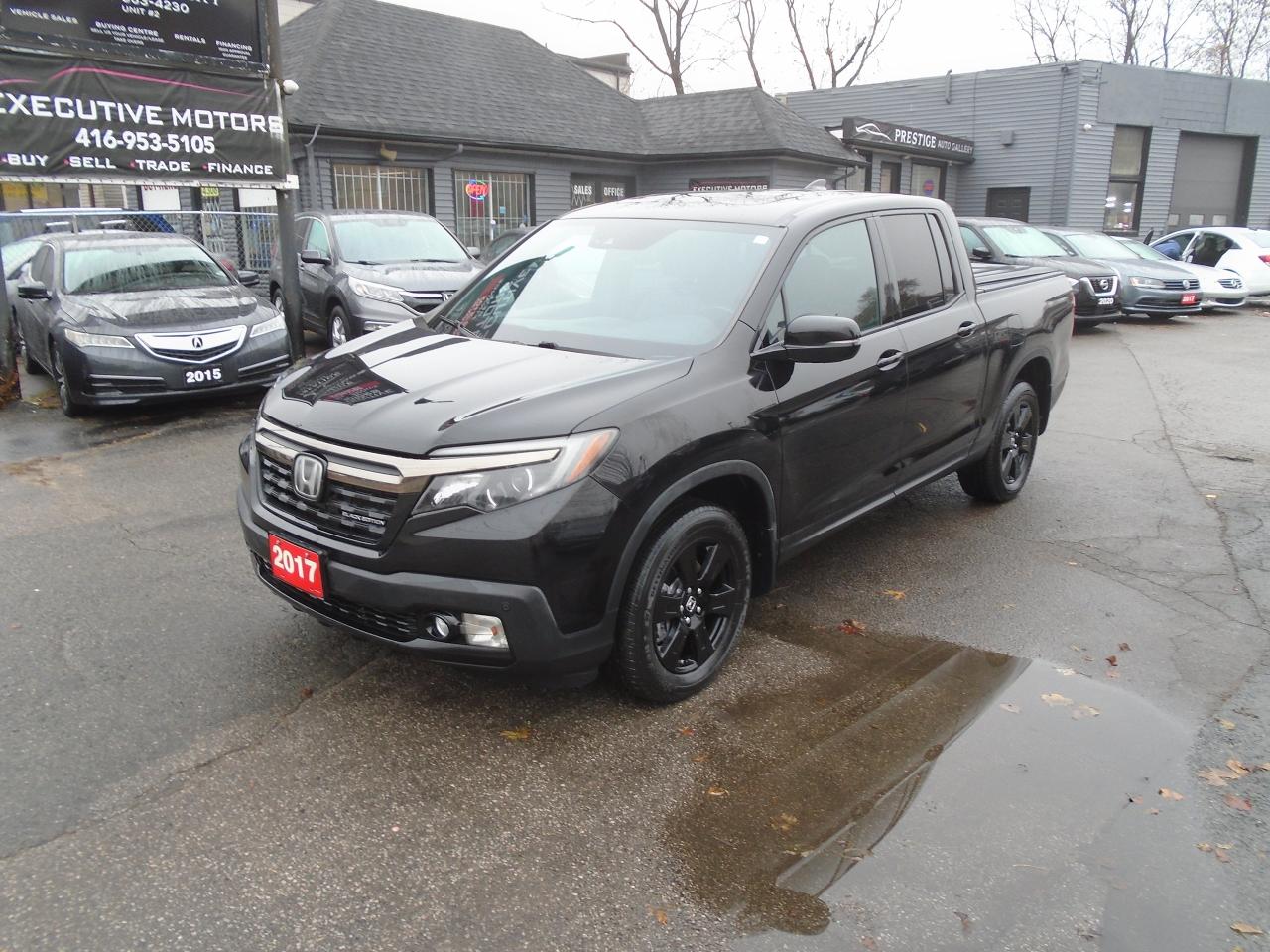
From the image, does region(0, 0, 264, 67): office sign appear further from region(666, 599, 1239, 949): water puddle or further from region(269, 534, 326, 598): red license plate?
region(666, 599, 1239, 949): water puddle

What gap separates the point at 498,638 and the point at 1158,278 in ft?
52.9

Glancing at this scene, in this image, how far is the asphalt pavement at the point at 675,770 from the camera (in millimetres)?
2623

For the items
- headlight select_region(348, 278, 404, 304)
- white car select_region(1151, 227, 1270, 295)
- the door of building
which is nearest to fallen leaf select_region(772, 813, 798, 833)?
headlight select_region(348, 278, 404, 304)

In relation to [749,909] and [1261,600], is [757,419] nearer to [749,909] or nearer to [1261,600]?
[749,909]

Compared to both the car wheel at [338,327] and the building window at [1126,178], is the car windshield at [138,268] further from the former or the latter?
the building window at [1126,178]

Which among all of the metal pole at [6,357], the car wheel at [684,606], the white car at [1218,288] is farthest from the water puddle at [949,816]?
the white car at [1218,288]

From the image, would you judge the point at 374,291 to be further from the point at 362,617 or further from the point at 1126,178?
the point at 1126,178

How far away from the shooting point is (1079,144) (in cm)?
2481

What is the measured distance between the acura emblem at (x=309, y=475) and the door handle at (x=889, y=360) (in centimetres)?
258

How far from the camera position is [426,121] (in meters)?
17.2

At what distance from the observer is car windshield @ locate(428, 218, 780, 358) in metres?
3.94

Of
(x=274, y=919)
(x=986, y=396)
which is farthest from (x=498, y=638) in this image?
(x=986, y=396)

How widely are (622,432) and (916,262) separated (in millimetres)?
2537

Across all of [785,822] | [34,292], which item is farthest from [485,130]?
[785,822]
